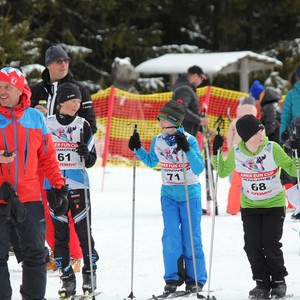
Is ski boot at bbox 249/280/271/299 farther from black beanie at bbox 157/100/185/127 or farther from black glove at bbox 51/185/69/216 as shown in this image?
black glove at bbox 51/185/69/216

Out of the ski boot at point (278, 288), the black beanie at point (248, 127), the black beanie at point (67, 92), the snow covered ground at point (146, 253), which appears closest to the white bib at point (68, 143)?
the black beanie at point (67, 92)

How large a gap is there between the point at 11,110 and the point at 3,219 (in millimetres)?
714

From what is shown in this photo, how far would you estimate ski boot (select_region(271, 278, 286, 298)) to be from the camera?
698cm

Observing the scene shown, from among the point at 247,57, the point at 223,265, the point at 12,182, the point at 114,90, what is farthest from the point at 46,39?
the point at 12,182

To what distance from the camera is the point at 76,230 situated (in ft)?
23.8

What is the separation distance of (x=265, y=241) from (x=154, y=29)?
80.0 ft

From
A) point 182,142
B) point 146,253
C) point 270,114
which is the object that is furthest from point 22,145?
point 270,114

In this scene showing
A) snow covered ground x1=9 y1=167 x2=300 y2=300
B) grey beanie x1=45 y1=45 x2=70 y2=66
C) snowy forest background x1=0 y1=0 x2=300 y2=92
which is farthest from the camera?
snowy forest background x1=0 y1=0 x2=300 y2=92

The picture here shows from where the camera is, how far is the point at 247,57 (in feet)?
80.1

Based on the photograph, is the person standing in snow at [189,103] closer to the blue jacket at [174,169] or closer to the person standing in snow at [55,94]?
the person standing in snow at [55,94]

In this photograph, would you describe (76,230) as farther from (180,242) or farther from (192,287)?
(192,287)

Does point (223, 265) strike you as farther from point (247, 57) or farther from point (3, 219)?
point (247, 57)

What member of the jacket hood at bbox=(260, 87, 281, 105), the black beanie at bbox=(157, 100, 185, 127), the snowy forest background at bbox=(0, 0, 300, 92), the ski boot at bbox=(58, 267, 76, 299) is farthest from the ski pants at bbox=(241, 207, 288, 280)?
the snowy forest background at bbox=(0, 0, 300, 92)

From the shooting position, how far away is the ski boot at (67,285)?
23.3 ft
